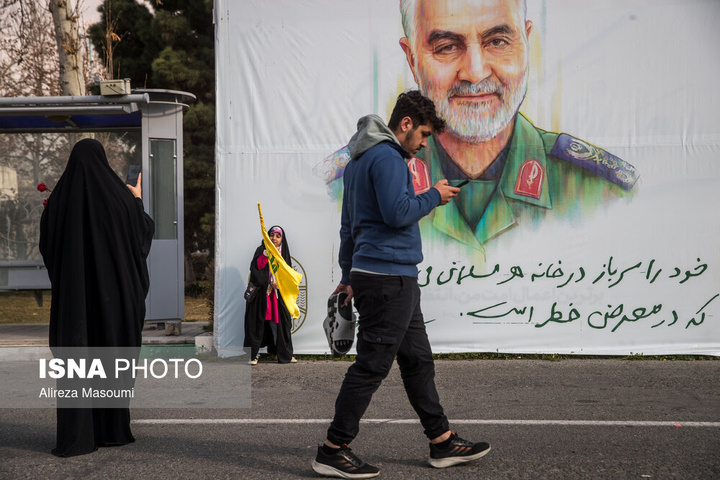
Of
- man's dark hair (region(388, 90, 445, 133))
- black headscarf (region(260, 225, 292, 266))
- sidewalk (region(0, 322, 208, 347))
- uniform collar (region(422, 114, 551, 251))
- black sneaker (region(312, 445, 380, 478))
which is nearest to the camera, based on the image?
black sneaker (region(312, 445, 380, 478))

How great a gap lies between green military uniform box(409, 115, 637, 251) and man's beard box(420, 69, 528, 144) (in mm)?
190

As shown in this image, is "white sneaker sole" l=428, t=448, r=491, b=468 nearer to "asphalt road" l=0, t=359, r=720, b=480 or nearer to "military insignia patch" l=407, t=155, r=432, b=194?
"asphalt road" l=0, t=359, r=720, b=480

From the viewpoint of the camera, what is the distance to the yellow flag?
26.3 ft

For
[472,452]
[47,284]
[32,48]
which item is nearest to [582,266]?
[472,452]

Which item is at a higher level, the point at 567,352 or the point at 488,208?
the point at 488,208

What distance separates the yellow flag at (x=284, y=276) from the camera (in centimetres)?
803

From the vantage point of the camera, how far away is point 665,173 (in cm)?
827

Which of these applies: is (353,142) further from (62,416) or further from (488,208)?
(488,208)

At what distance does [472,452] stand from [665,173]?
5.45 meters

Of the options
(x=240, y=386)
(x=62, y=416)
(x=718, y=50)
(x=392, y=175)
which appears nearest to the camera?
(x=392, y=175)

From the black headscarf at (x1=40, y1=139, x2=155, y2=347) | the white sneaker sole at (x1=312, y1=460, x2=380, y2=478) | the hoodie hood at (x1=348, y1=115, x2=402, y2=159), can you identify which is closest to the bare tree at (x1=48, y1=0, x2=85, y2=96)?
the black headscarf at (x1=40, y1=139, x2=155, y2=347)

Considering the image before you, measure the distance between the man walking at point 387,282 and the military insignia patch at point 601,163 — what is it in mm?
4711

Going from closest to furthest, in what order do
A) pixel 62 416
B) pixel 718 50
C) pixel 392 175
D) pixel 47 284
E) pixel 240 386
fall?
pixel 392 175 → pixel 62 416 → pixel 240 386 → pixel 718 50 → pixel 47 284

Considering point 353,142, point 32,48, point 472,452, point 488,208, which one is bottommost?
point 472,452
